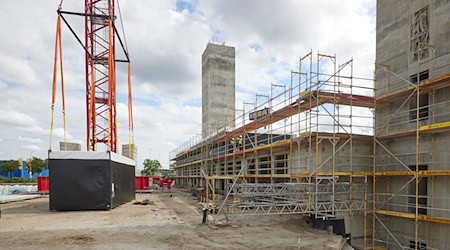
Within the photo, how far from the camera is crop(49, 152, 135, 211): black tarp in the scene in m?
15.1

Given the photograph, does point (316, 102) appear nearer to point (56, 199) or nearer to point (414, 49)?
point (414, 49)

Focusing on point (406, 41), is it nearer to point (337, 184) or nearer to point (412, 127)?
point (412, 127)

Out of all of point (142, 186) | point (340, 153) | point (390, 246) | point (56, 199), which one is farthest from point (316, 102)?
point (142, 186)

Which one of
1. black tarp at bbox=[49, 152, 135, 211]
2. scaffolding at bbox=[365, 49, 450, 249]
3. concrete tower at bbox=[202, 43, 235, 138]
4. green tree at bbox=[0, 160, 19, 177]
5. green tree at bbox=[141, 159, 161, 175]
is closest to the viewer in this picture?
scaffolding at bbox=[365, 49, 450, 249]

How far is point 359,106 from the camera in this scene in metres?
14.7

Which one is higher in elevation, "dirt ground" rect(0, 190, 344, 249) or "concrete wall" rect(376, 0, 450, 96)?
"concrete wall" rect(376, 0, 450, 96)

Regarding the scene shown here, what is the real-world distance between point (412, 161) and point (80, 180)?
15.9 metres

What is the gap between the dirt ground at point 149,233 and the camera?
28.4 ft

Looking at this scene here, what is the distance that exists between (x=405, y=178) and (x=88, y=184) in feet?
50.1

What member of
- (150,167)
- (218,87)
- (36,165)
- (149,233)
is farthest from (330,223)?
(36,165)

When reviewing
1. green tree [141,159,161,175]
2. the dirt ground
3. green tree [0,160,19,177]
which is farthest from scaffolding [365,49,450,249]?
green tree [0,160,19,177]

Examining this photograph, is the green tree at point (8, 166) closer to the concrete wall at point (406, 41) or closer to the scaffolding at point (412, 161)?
the scaffolding at point (412, 161)

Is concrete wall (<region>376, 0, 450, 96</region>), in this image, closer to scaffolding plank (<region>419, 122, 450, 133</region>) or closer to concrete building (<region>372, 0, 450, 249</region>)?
concrete building (<region>372, 0, 450, 249</region>)

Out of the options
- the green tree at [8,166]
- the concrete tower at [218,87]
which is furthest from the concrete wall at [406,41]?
the green tree at [8,166]
